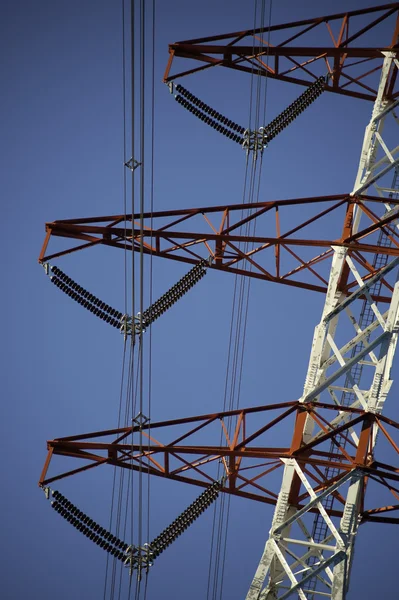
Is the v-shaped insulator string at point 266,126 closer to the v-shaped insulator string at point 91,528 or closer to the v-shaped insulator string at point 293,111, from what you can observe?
the v-shaped insulator string at point 293,111

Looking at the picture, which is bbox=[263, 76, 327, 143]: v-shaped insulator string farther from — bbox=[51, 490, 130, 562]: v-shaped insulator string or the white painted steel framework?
bbox=[51, 490, 130, 562]: v-shaped insulator string

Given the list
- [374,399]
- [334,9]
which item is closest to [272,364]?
[334,9]

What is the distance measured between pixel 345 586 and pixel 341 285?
757cm

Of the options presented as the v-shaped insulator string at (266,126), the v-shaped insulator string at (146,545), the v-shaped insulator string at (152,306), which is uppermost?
Answer: the v-shaped insulator string at (266,126)

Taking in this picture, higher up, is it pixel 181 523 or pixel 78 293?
pixel 78 293

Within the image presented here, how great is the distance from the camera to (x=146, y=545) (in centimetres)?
3130

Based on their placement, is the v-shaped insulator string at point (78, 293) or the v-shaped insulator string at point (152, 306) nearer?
the v-shaped insulator string at point (152, 306)

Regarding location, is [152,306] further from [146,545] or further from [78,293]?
[146,545]

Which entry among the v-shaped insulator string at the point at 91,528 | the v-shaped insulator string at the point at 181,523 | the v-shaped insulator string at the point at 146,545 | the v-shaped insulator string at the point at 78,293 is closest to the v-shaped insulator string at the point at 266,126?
the v-shaped insulator string at the point at 78,293

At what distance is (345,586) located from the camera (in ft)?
97.7

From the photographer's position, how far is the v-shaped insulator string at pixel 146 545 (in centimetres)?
3134

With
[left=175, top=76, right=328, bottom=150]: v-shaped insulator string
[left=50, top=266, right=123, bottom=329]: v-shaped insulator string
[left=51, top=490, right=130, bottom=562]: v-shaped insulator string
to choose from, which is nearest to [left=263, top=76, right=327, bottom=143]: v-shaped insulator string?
[left=175, top=76, right=328, bottom=150]: v-shaped insulator string

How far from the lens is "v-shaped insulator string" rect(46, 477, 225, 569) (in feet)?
103

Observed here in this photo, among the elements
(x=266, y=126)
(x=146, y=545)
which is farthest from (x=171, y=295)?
(x=146, y=545)
